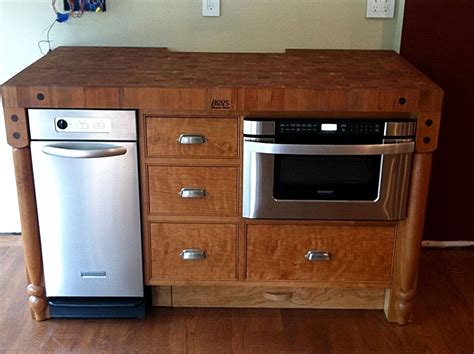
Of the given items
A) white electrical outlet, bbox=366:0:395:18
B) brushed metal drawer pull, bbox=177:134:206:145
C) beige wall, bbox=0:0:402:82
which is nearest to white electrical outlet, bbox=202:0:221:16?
beige wall, bbox=0:0:402:82

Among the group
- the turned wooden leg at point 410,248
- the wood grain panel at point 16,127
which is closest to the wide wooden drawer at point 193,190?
the wood grain panel at point 16,127

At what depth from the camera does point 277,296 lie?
2.30 meters

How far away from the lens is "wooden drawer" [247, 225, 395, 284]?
7.02ft

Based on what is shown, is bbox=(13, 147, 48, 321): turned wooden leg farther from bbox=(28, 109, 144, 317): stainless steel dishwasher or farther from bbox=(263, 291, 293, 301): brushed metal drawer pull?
bbox=(263, 291, 293, 301): brushed metal drawer pull

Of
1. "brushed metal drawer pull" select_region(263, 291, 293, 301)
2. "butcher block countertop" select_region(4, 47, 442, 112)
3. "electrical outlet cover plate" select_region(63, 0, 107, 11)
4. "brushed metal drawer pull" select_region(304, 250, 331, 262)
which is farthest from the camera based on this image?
"electrical outlet cover plate" select_region(63, 0, 107, 11)

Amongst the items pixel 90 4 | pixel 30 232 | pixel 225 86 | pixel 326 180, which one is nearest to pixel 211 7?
pixel 90 4

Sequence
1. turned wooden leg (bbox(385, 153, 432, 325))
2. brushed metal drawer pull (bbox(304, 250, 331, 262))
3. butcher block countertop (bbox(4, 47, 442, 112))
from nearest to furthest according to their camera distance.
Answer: butcher block countertop (bbox(4, 47, 442, 112)) → turned wooden leg (bbox(385, 153, 432, 325)) → brushed metal drawer pull (bbox(304, 250, 331, 262))

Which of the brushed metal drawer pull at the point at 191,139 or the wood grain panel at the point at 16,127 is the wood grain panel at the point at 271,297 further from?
the wood grain panel at the point at 16,127

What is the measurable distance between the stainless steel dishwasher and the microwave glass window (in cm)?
50

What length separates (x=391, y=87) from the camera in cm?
196

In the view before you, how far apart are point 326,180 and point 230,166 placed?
0.33m

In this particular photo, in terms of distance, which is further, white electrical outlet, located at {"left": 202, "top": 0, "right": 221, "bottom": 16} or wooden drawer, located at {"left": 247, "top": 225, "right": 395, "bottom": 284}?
white electrical outlet, located at {"left": 202, "top": 0, "right": 221, "bottom": 16}

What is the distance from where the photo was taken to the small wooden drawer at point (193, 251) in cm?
214

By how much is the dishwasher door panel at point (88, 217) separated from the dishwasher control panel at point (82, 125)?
0.05 metres
